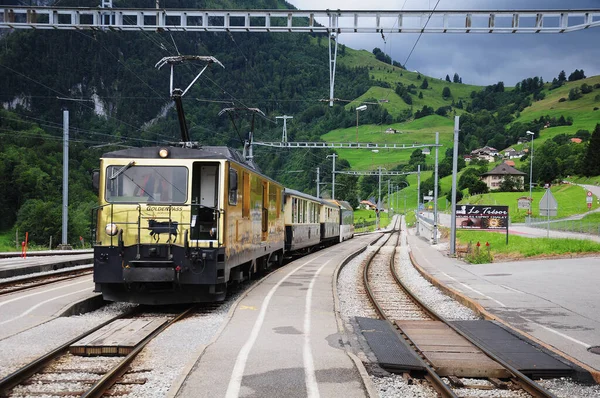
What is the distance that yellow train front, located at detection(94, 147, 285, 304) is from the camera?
1196 cm

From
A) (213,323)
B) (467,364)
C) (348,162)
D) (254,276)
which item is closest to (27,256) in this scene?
(254,276)

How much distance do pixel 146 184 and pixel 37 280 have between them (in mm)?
7709

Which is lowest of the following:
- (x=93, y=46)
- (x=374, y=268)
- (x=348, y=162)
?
(x=374, y=268)

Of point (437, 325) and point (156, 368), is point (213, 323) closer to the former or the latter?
point (156, 368)

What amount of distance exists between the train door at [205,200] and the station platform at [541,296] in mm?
6041

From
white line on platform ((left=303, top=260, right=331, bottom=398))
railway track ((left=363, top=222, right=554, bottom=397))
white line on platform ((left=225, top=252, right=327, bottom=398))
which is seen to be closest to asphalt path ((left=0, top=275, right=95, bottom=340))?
white line on platform ((left=225, top=252, right=327, bottom=398))

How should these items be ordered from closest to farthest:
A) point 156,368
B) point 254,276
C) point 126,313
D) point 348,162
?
point 156,368, point 126,313, point 254,276, point 348,162

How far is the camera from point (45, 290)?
50.0ft

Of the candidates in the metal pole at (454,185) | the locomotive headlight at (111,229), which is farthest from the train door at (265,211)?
the metal pole at (454,185)

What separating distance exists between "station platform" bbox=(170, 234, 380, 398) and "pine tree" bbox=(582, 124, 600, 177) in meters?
80.4

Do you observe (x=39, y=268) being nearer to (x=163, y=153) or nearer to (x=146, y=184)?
(x=146, y=184)

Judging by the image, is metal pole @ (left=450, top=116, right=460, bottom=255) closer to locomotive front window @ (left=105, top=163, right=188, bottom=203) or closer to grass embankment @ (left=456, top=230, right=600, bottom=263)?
grass embankment @ (left=456, top=230, right=600, bottom=263)

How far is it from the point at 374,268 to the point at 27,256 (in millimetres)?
16625

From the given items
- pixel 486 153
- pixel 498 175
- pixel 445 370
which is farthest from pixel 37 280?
pixel 486 153
